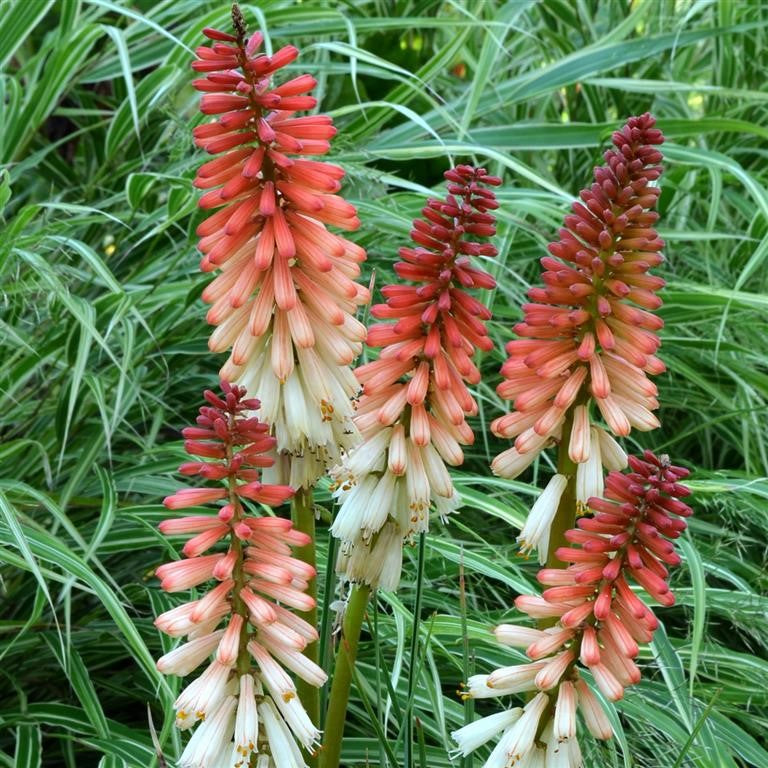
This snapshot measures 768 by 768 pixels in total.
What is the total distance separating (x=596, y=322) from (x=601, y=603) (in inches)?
14.9

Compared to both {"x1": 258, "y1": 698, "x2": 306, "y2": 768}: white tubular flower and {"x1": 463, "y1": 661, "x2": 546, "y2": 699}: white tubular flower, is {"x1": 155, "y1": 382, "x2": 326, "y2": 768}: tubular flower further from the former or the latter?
{"x1": 463, "y1": 661, "x2": 546, "y2": 699}: white tubular flower

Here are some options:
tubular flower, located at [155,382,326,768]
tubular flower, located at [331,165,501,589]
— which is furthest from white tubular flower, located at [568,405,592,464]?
tubular flower, located at [155,382,326,768]

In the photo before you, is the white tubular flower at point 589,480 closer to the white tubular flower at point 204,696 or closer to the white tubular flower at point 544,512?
the white tubular flower at point 544,512

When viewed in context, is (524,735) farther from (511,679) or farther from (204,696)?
(204,696)

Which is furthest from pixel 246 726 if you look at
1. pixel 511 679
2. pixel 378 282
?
pixel 378 282

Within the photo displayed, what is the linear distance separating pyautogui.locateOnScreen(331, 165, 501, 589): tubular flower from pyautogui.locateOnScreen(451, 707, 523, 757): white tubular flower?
21 cm

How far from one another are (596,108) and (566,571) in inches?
122

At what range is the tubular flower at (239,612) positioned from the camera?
1.35 m

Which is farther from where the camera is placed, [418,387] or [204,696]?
[418,387]

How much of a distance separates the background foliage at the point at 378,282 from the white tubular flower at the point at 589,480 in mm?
380

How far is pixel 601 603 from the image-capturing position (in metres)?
1.35

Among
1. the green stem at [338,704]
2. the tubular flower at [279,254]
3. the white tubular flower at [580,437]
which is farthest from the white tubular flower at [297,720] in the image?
the white tubular flower at [580,437]

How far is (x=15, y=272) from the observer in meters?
2.71

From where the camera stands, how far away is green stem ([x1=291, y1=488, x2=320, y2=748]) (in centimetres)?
155
